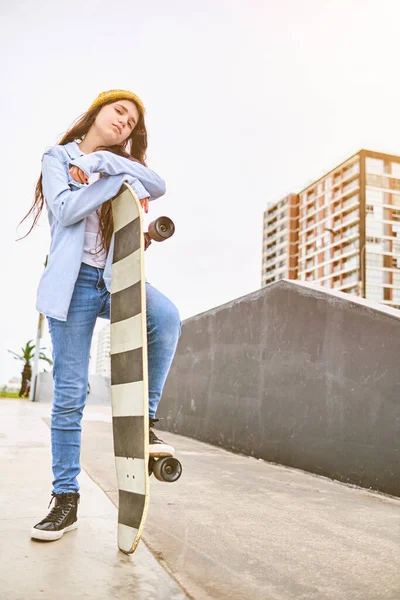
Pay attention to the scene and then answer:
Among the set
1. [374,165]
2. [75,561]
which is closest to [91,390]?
[75,561]

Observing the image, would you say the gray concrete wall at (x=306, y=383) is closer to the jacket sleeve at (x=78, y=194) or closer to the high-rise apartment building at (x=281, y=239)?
the jacket sleeve at (x=78, y=194)

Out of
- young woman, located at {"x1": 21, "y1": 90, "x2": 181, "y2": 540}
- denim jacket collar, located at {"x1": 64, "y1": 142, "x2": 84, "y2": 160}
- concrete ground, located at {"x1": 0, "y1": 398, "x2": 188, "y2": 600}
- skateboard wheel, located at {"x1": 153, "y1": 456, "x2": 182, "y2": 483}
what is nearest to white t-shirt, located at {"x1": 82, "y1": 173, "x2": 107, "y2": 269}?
young woman, located at {"x1": 21, "y1": 90, "x2": 181, "y2": 540}

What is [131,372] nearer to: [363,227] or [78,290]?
[78,290]

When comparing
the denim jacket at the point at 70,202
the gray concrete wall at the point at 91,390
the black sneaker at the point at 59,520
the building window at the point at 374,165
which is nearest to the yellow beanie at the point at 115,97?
the denim jacket at the point at 70,202

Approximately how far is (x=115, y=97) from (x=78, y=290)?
0.83 metres

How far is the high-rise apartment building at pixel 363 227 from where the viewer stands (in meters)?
70.4

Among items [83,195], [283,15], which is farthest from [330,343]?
[283,15]

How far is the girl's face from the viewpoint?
2070 mm

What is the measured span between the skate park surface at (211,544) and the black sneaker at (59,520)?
33 millimetres

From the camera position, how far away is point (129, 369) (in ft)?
5.59

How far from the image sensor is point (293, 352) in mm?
4297

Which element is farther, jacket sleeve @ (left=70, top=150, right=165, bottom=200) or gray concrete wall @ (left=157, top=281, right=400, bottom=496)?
gray concrete wall @ (left=157, top=281, right=400, bottom=496)

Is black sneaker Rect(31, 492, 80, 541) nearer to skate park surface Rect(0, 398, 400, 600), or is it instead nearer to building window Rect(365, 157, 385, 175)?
skate park surface Rect(0, 398, 400, 600)

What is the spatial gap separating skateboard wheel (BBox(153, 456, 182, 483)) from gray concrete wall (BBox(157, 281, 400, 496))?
6.33 ft
